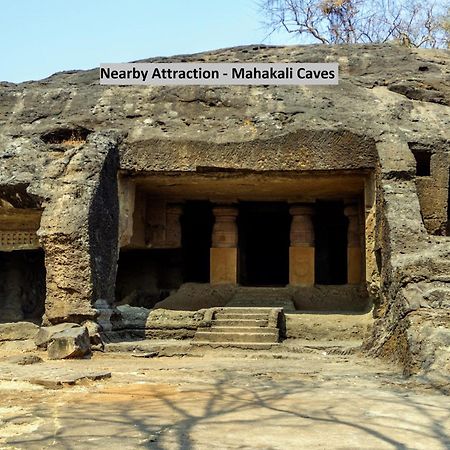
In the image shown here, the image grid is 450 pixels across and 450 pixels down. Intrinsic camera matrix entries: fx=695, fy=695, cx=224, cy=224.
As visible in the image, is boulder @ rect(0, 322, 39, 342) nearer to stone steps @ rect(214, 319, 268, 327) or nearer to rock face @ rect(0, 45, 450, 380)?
rock face @ rect(0, 45, 450, 380)

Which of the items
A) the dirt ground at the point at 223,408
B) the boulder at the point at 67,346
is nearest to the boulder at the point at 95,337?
the boulder at the point at 67,346

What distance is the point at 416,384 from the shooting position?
5602mm

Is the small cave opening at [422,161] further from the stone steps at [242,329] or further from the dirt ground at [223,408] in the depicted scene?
the dirt ground at [223,408]

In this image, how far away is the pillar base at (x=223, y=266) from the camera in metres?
12.1

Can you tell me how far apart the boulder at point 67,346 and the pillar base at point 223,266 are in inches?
178

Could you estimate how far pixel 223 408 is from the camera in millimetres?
4637

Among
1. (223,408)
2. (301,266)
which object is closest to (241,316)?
(301,266)

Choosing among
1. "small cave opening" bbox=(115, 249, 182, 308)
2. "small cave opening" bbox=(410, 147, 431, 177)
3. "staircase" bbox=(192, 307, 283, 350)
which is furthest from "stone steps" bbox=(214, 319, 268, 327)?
"small cave opening" bbox=(115, 249, 182, 308)

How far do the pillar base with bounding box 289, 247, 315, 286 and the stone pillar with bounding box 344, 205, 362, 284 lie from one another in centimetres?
65

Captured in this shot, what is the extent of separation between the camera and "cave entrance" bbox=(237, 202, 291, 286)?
1398cm

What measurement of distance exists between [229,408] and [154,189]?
704 centimetres

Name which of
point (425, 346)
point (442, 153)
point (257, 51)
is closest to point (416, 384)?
point (425, 346)

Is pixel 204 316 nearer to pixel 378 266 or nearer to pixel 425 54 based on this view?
pixel 378 266

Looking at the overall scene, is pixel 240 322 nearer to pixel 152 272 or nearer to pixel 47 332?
pixel 47 332
